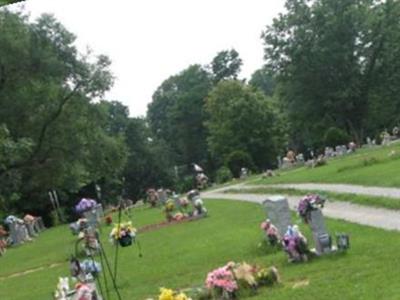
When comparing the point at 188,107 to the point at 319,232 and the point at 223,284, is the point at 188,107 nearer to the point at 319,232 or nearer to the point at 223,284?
the point at 319,232

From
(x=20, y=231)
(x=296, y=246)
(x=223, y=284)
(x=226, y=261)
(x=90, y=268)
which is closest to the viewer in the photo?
(x=223, y=284)

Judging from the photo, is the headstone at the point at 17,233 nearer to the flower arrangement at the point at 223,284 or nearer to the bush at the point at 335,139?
the bush at the point at 335,139

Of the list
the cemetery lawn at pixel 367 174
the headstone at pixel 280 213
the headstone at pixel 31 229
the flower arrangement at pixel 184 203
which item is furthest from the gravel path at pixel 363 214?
the headstone at pixel 31 229

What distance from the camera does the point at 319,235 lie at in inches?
538

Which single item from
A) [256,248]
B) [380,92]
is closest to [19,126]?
[256,248]

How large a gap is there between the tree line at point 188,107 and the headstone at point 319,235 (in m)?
9.89

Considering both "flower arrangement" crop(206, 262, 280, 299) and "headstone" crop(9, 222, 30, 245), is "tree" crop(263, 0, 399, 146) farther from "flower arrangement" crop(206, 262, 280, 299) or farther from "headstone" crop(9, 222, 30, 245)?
"flower arrangement" crop(206, 262, 280, 299)

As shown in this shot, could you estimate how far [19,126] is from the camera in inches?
1687

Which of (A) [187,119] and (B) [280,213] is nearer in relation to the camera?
(B) [280,213]

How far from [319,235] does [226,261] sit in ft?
10.2

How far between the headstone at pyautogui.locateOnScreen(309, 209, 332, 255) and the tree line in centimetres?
989

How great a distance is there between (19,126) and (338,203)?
80.3ft

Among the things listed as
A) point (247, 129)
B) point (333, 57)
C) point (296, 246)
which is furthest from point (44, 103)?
point (247, 129)

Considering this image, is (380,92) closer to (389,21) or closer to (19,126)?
(389,21)
